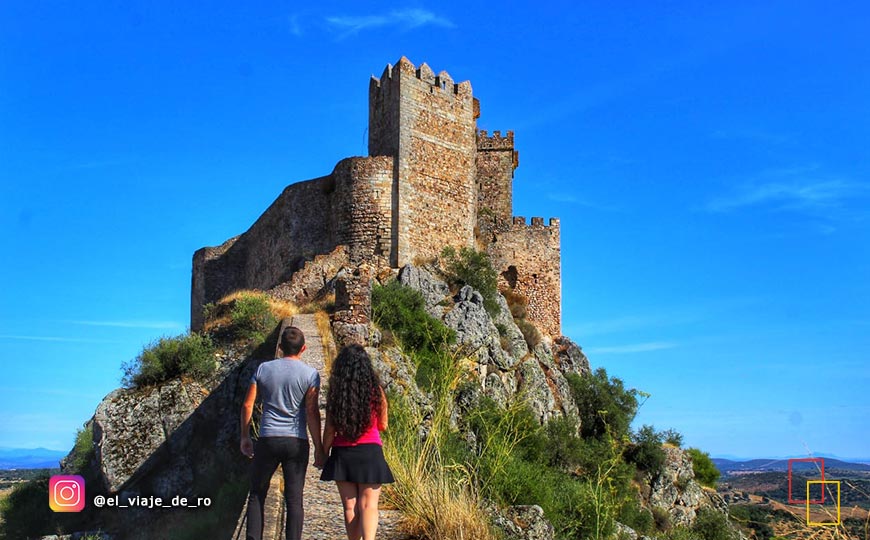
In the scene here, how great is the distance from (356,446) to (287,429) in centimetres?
75

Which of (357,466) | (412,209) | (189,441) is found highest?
(412,209)

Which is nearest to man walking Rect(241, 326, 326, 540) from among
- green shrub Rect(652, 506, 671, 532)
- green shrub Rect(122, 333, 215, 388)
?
green shrub Rect(122, 333, 215, 388)

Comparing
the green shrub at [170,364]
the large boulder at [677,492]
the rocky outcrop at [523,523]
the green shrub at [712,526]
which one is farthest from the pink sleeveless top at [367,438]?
the large boulder at [677,492]

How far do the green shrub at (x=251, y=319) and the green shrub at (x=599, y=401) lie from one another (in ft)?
50.0

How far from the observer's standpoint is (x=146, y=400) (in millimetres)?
16547

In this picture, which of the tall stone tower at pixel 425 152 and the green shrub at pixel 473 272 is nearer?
the tall stone tower at pixel 425 152

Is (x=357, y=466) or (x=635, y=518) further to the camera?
(x=635, y=518)

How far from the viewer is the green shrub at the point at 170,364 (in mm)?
17172

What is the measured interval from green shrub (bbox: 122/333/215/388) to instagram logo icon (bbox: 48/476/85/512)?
2412mm

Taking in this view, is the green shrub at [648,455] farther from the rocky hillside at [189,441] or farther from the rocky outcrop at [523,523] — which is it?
the rocky outcrop at [523,523]

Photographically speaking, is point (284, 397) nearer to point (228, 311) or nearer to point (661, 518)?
point (228, 311)

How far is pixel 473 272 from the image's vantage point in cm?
2612

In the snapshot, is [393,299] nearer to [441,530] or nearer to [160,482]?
[160,482]

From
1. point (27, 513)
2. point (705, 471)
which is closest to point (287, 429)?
point (27, 513)
